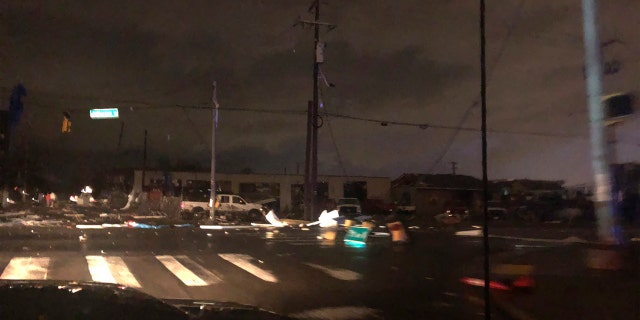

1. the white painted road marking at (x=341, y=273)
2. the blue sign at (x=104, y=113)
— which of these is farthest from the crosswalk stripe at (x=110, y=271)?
the blue sign at (x=104, y=113)

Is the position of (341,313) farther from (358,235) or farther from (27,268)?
(358,235)

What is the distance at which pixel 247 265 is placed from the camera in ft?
49.1

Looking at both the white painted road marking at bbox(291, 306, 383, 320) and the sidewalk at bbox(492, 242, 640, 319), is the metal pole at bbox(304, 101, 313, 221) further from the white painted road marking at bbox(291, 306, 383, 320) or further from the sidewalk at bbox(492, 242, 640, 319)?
the white painted road marking at bbox(291, 306, 383, 320)

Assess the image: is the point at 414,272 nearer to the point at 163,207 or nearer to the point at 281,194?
the point at 163,207

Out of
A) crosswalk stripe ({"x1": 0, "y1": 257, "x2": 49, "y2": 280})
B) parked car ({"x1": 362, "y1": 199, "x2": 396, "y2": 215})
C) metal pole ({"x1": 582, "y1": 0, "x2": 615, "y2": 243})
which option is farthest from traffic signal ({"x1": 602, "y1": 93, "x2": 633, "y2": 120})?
parked car ({"x1": 362, "y1": 199, "x2": 396, "y2": 215})

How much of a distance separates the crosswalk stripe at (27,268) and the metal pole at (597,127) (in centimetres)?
1053

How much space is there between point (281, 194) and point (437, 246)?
51.7m

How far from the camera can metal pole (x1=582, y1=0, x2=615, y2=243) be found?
10.1 meters

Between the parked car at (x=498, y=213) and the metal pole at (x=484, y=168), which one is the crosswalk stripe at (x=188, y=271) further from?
the parked car at (x=498, y=213)

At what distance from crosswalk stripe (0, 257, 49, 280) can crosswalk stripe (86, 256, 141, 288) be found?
0.99 metres

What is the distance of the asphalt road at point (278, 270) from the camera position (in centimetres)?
997

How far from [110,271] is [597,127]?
10195 millimetres

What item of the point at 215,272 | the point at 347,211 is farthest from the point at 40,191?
the point at 215,272

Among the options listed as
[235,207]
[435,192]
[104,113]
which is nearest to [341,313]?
[104,113]
